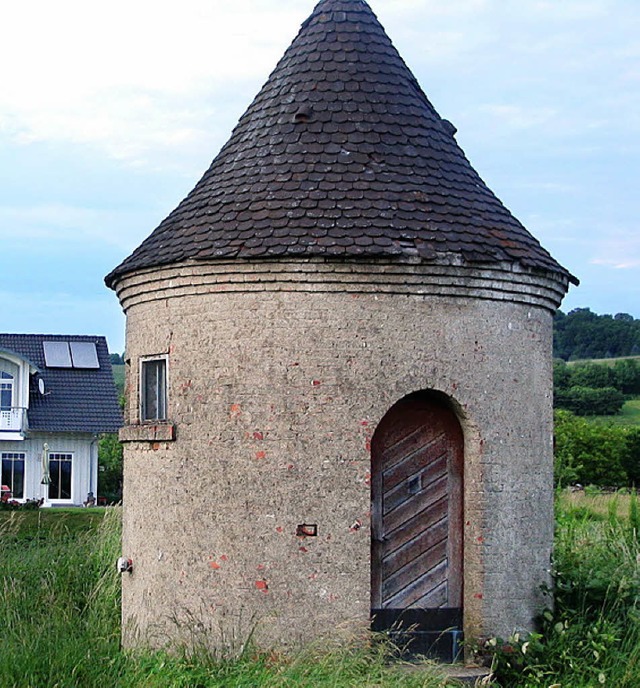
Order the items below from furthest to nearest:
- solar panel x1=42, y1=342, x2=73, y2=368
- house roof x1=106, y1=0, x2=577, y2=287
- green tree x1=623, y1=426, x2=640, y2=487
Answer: green tree x1=623, y1=426, x2=640, y2=487 → solar panel x1=42, y1=342, x2=73, y2=368 → house roof x1=106, y1=0, x2=577, y2=287

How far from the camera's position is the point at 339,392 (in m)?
9.17

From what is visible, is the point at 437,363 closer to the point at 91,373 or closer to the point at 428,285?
the point at 428,285

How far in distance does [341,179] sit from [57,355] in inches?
989

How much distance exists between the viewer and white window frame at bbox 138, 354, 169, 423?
9.95 metres

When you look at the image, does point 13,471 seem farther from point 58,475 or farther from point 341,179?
point 341,179

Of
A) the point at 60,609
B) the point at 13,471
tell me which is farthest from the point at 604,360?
the point at 60,609

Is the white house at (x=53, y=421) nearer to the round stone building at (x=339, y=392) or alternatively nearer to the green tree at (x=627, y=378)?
the round stone building at (x=339, y=392)

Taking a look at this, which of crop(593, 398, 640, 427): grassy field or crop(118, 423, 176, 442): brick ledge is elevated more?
crop(593, 398, 640, 427): grassy field

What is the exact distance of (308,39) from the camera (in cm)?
1070

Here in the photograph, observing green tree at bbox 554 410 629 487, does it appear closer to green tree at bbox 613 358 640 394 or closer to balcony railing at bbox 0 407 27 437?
balcony railing at bbox 0 407 27 437

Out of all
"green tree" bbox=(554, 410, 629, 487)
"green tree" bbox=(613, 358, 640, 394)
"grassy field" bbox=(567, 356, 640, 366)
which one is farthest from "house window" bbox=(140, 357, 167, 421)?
"grassy field" bbox=(567, 356, 640, 366)

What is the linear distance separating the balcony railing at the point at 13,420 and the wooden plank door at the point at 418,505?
23.5m

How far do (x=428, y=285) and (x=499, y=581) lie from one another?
8.30 ft

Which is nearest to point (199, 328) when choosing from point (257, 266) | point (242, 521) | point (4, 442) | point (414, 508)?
point (257, 266)
